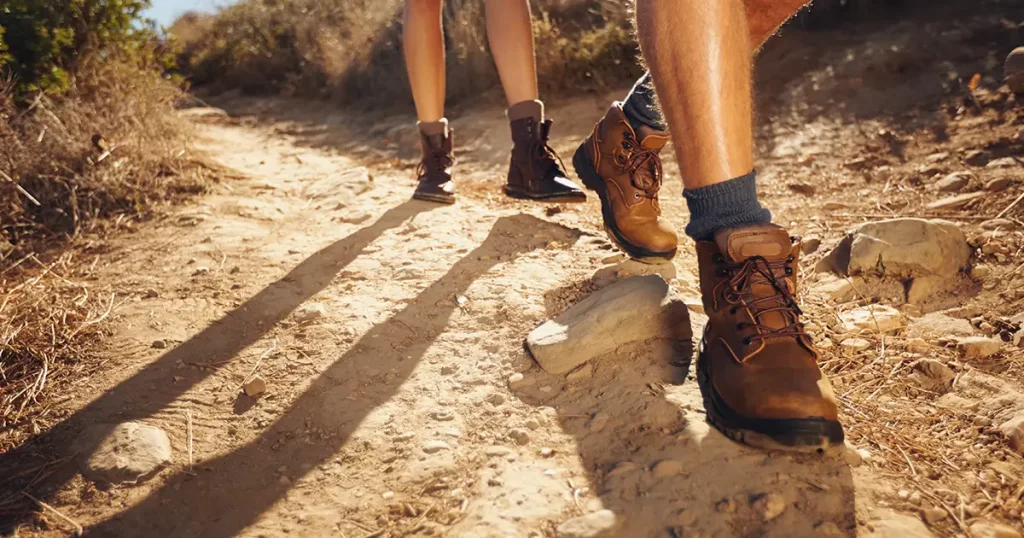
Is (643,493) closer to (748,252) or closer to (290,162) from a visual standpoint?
(748,252)

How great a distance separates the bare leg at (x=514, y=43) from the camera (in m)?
2.40

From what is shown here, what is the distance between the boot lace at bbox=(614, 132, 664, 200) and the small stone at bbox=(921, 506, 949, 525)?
1050 mm

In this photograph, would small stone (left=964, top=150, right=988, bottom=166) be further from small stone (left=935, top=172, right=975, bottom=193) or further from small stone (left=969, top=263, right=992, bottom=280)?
small stone (left=969, top=263, right=992, bottom=280)

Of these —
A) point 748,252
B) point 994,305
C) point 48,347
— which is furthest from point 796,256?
point 48,347

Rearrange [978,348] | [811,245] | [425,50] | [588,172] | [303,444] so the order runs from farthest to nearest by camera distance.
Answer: [425,50] → [811,245] → [588,172] → [978,348] → [303,444]

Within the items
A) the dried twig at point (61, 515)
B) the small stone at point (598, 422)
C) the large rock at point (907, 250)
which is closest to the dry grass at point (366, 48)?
the large rock at point (907, 250)

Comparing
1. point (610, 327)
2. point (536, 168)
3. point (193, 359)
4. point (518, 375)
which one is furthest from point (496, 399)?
point (536, 168)

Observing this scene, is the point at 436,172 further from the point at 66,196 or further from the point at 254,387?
the point at 66,196

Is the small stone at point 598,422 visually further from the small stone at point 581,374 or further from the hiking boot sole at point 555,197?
the hiking boot sole at point 555,197

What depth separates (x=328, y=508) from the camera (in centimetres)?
127

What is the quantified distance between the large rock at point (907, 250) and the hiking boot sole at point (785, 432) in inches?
35.9

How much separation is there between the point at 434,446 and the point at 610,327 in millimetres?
474

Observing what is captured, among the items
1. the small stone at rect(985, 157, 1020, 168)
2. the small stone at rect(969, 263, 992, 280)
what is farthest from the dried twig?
the small stone at rect(985, 157, 1020, 168)

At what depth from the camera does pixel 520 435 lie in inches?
54.1
